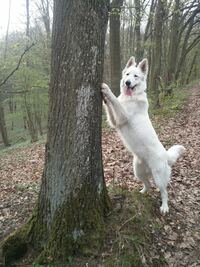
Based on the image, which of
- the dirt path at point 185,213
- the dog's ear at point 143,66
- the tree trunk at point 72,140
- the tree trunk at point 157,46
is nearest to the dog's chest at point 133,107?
the dog's ear at point 143,66

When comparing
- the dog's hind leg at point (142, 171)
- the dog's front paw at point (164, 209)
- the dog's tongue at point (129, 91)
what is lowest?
the dog's front paw at point (164, 209)

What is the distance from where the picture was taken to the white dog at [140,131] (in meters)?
4.48

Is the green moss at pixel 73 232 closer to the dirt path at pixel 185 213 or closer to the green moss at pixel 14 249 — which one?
the green moss at pixel 14 249

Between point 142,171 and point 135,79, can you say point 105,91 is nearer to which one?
point 135,79

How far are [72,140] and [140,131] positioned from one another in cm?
134

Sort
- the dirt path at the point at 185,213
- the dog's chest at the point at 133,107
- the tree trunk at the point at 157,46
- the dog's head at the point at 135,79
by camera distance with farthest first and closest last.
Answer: the tree trunk at the point at 157,46 → the dog's head at the point at 135,79 → the dog's chest at the point at 133,107 → the dirt path at the point at 185,213

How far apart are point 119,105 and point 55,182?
4.96 feet

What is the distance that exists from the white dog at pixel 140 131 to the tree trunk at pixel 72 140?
0.82 m

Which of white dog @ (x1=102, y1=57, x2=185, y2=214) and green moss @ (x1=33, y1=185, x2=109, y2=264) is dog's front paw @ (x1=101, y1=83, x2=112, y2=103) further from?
green moss @ (x1=33, y1=185, x2=109, y2=264)

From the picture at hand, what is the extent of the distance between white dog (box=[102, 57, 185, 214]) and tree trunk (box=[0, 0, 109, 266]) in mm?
815

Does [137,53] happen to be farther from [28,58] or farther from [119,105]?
[119,105]

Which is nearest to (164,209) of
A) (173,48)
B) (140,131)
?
(140,131)

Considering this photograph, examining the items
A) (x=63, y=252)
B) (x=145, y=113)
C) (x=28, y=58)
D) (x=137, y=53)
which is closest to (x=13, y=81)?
(x=28, y=58)

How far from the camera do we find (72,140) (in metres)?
3.48
